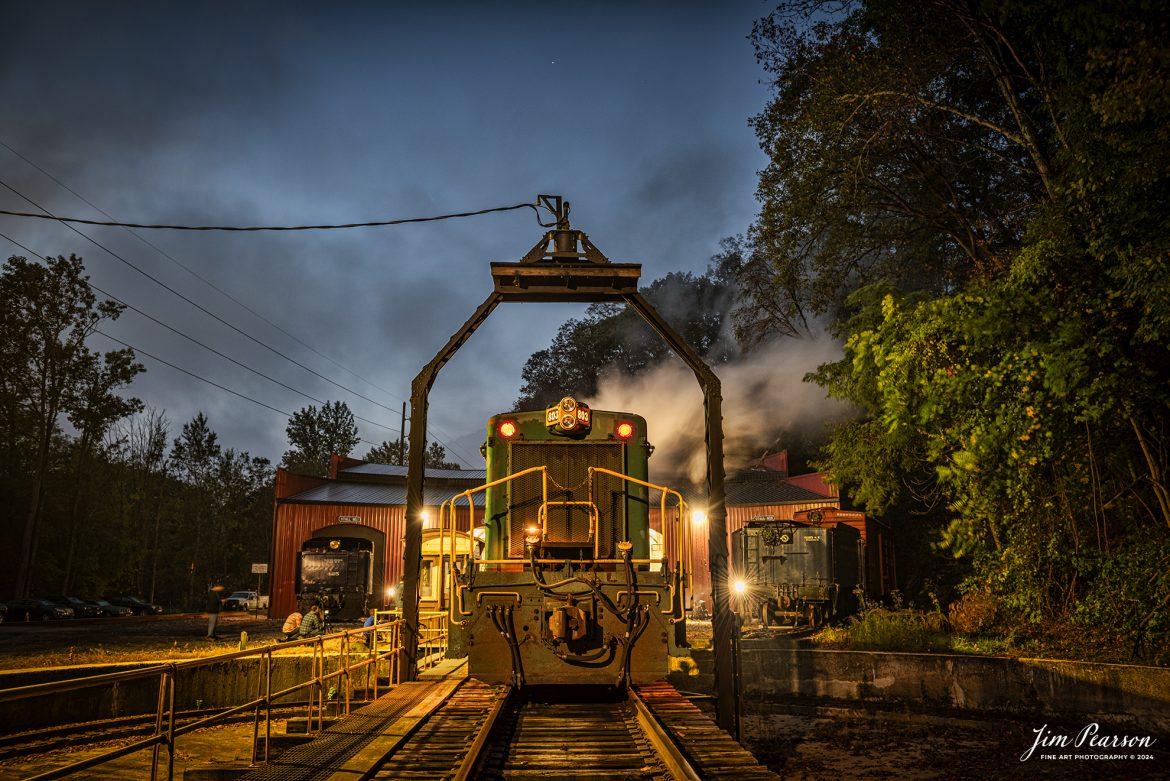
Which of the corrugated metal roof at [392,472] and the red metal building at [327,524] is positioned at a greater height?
the corrugated metal roof at [392,472]

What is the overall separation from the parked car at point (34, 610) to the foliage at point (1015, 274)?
111 ft

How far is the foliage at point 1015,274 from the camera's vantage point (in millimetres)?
10078

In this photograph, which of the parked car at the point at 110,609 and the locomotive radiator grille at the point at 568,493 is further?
the parked car at the point at 110,609

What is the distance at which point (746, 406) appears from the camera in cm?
4169

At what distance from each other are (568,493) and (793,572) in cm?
1225

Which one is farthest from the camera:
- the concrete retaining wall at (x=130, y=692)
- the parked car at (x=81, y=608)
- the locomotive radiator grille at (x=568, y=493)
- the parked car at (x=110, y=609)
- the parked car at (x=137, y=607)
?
the parked car at (x=137, y=607)

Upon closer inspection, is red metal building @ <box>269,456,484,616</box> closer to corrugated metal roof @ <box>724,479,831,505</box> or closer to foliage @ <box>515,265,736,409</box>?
corrugated metal roof @ <box>724,479,831,505</box>

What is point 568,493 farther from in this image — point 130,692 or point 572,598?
point 130,692

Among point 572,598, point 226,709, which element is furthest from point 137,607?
point 572,598

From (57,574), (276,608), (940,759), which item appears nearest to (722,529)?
(940,759)

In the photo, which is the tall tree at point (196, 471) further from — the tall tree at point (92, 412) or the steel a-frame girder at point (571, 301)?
the steel a-frame girder at point (571, 301)

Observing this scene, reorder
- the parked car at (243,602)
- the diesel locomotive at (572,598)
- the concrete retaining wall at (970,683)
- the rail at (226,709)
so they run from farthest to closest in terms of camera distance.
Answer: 1. the parked car at (243,602)
2. the concrete retaining wall at (970,683)
3. the diesel locomotive at (572,598)
4. the rail at (226,709)
